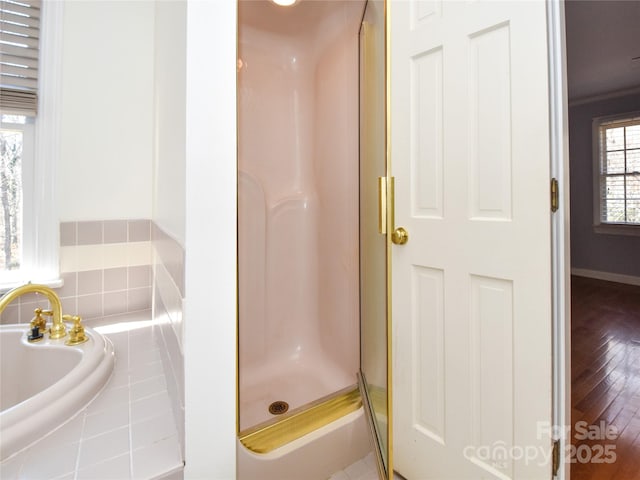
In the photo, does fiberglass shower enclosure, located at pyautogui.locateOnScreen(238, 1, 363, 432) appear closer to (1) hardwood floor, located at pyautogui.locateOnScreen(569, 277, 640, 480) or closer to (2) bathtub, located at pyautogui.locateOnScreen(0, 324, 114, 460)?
(2) bathtub, located at pyautogui.locateOnScreen(0, 324, 114, 460)

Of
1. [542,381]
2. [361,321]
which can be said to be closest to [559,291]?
[542,381]

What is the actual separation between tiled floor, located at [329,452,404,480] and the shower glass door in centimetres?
14

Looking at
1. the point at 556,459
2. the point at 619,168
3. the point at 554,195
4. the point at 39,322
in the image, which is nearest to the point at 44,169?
the point at 39,322

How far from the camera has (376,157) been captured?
1.15 m

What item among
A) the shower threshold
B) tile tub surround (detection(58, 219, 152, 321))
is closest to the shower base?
the shower threshold

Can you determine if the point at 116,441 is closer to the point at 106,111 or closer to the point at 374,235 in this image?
the point at 374,235

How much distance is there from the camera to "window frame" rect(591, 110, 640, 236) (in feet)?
12.5

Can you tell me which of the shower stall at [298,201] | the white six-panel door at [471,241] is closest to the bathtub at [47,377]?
the shower stall at [298,201]

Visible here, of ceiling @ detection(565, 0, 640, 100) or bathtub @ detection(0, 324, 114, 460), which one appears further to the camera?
ceiling @ detection(565, 0, 640, 100)

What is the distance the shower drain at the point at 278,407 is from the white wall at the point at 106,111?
1.19m

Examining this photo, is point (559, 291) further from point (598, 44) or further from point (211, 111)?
point (598, 44)

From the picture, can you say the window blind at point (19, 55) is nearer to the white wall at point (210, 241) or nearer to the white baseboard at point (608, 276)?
the white wall at point (210, 241)

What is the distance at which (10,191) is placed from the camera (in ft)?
4.57

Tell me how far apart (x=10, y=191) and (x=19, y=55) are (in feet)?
1.99
